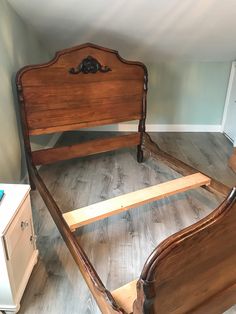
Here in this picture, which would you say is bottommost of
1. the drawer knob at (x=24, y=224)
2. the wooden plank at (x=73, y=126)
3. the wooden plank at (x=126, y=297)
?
the wooden plank at (x=126, y=297)

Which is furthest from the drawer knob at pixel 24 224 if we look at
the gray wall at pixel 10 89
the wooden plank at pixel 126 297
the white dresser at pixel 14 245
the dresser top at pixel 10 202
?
the gray wall at pixel 10 89

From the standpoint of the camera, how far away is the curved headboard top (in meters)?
2.21

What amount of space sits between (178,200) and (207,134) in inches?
78.1

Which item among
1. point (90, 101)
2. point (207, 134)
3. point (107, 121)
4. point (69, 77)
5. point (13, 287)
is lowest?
point (207, 134)

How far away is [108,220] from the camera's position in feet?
6.73

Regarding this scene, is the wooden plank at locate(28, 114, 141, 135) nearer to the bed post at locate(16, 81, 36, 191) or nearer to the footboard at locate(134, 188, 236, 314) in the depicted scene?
the bed post at locate(16, 81, 36, 191)

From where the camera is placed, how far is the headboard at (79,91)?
221 cm

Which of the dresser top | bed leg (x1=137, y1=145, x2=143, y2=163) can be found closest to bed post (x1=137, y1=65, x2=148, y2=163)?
bed leg (x1=137, y1=145, x2=143, y2=163)

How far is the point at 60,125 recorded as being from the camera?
7.96 ft

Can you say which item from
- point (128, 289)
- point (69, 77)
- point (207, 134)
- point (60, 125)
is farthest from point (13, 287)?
point (207, 134)

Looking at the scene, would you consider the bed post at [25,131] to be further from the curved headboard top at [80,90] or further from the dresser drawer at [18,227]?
the dresser drawer at [18,227]

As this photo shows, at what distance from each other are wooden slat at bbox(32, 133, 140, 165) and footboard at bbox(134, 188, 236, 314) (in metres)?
1.77

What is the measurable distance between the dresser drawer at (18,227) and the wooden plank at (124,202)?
0.29 meters

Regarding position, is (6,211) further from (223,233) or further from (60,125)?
(60,125)
